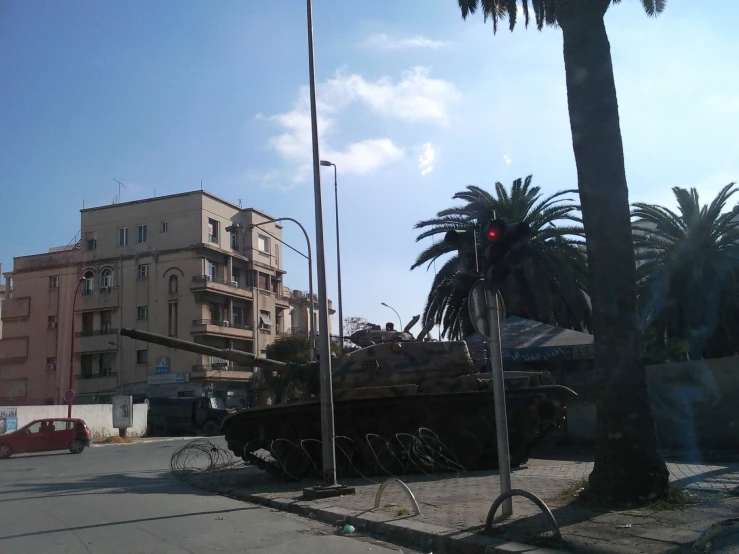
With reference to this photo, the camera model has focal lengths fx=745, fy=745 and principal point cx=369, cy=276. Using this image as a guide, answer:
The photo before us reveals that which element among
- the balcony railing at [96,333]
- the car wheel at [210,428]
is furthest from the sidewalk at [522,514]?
the balcony railing at [96,333]

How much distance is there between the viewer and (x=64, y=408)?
34.7 m

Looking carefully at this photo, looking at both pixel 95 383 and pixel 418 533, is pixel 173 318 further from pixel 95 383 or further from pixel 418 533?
pixel 418 533

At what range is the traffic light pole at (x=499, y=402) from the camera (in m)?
7.70

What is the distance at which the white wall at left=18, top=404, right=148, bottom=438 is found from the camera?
33.1 metres

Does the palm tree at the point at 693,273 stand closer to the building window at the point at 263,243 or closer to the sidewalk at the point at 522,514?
the sidewalk at the point at 522,514

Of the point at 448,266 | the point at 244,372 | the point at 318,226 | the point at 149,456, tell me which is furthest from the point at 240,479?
the point at 244,372

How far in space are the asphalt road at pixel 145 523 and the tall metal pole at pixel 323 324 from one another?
1.23m

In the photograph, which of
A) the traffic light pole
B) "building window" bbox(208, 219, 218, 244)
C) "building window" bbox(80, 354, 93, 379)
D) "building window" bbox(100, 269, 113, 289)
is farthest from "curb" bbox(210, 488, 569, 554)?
"building window" bbox(80, 354, 93, 379)

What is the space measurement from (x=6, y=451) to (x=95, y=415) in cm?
1065

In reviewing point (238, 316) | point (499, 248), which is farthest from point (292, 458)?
point (238, 316)

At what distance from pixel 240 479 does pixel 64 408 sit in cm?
2310

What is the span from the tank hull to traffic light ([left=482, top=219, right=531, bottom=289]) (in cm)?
645

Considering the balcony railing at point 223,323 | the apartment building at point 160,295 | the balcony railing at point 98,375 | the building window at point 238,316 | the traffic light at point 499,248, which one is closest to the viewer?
the traffic light at point 499,248

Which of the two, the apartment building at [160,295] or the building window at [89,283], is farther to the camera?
the building window at [89,283]
